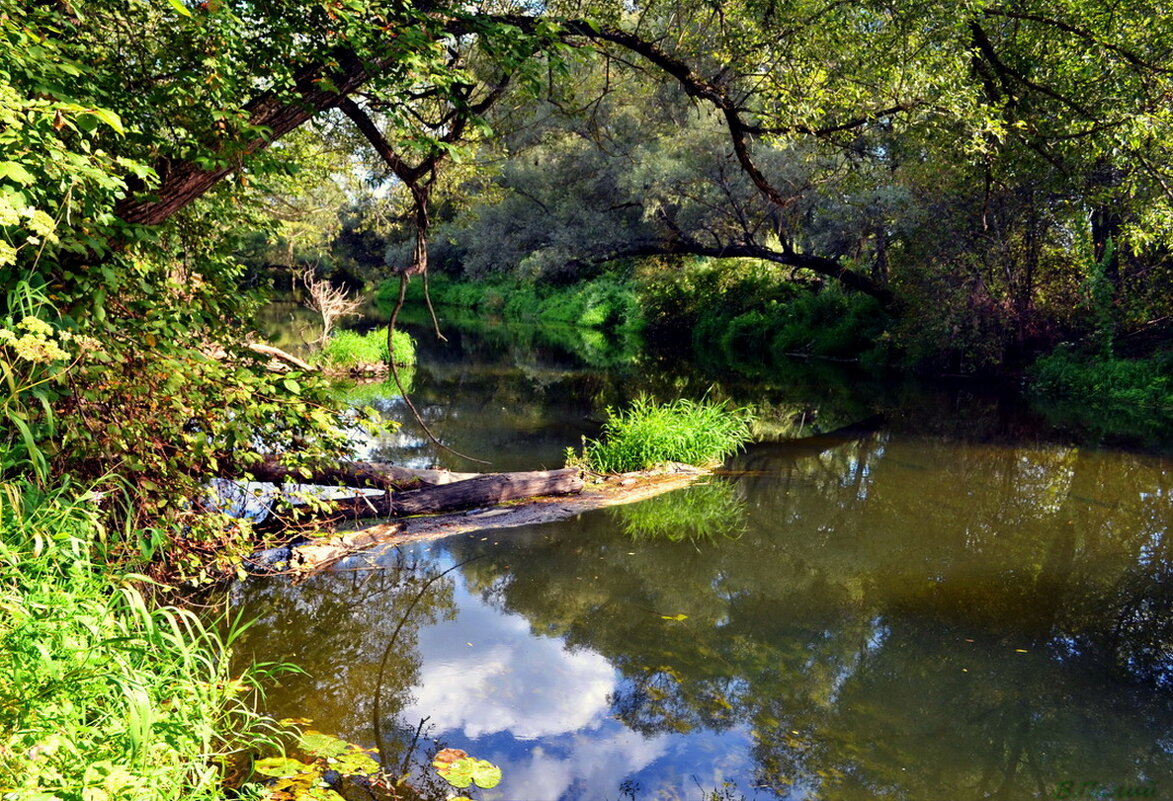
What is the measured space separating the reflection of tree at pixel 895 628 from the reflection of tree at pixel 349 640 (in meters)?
0.63

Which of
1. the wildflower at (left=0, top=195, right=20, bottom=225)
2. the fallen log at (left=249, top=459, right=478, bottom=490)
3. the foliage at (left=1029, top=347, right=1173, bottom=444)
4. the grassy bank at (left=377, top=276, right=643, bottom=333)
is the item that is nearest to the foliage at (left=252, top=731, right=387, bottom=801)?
the wildflower at (left=0, top=195, right=20, bottom=225)

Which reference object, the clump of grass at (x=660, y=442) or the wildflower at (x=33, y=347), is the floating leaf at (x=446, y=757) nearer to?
the wildflower at (x=33, y=347)

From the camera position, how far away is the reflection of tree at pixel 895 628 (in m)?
4.69

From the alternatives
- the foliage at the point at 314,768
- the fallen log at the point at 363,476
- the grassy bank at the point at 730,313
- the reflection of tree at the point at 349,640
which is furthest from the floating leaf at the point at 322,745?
the grassy bank at the point at 730,313

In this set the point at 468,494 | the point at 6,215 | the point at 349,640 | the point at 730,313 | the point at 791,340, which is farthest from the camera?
the point at 730,313

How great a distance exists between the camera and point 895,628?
630cm

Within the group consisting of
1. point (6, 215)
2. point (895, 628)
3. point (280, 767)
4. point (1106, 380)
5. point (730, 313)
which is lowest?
point (895, 628)

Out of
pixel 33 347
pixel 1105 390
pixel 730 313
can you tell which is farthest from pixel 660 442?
pixel 730 313

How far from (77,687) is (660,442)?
8844 millimetres

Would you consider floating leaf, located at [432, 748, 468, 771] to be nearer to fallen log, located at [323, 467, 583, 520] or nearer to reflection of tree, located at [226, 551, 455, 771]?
reflection of tree, located at [226, 551, 455, 771]

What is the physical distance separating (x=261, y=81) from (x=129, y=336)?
7.98ft

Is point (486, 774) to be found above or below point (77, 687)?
below

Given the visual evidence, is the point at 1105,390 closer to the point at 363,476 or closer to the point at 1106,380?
the point at 1106,380

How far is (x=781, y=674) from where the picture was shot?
550 cm
